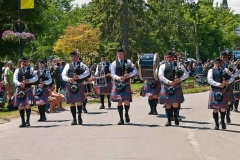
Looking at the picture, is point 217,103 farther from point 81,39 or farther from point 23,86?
point 81,39

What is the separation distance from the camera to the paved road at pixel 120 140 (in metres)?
8.42

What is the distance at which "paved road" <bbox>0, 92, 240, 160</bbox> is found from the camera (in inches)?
332

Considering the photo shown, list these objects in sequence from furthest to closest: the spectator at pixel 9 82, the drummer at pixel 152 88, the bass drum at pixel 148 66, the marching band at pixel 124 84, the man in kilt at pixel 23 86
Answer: the spectator at pixel 9 82
the drummer at pixel 152 88
the bass drum at pixel 148 66
the man in kilt at pixel 23 86
the marching band at pixel 124 84

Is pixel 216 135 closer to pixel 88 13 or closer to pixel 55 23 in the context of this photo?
pixel 88 13

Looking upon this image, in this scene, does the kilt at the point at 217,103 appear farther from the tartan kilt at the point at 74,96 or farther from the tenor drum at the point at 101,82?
the tenor drum at the point at 101,82

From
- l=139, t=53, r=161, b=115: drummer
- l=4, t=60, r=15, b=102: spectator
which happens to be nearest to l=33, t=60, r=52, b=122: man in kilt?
l=139, t=53, r=161, b=115: drummer

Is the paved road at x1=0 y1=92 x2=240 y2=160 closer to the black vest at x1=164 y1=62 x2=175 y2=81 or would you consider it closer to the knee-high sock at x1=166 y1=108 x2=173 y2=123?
Result: the knee-high sock at x1=166 y1=108 x2=173 y2=123

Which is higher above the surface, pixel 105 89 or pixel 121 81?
pixel 121 81

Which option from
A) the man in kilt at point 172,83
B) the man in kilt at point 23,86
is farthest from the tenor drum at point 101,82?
the man in kilt at point 172,83

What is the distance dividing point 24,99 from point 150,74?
3579 millimetres

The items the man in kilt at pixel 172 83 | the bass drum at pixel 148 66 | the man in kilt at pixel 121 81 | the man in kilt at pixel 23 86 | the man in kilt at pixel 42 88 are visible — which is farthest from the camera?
the bass drum at pixel 148 66

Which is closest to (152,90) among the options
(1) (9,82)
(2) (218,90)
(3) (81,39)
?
(2) (218,90)

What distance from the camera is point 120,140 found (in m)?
9.79

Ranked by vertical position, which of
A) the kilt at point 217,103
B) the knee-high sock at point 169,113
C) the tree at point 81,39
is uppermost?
the tree at point 81,39
